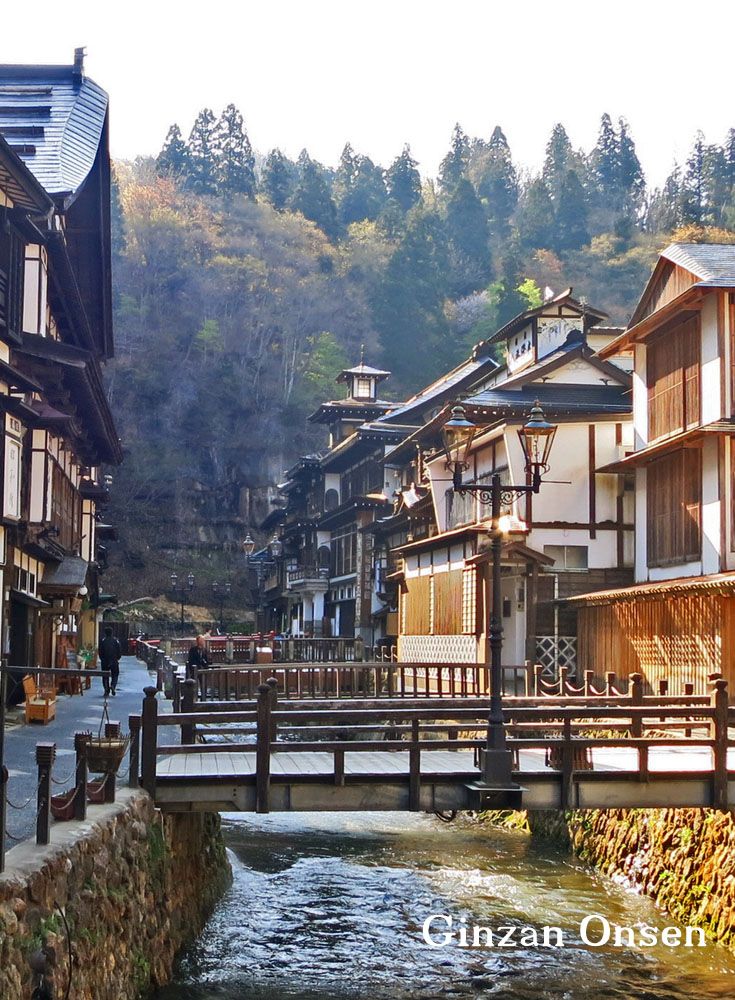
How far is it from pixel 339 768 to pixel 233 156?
4067 inches

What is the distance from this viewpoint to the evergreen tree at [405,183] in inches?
4439

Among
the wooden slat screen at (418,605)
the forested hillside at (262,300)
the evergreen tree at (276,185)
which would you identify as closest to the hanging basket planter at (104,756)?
the wooden slat screen at (418,605)

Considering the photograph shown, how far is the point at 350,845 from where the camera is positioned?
2238 centimetres

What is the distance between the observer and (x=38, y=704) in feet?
70.8

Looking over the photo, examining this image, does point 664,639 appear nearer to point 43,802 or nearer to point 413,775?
point 413,775

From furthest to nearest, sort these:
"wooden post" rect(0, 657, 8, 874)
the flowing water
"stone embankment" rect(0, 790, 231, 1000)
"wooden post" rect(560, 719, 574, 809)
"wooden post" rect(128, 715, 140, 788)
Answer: "wooden post" rect(560, 719, 574, 809), "wooden post" rect(128, 715, 140, 788), the flowing water, "wooden post" rect(0, 657, 8, 874), "stone embankment" rect(0, 790, 231, 1000)

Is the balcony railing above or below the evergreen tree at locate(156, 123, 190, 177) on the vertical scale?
below

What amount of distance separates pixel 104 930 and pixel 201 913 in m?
5.44

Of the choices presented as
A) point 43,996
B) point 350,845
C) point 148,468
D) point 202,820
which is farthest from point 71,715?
point 148,468

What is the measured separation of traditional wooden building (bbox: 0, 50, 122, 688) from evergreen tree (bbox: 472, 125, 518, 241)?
8781 centimetres

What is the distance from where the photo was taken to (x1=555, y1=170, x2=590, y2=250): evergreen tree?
355ft

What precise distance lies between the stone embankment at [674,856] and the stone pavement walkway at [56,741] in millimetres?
8075

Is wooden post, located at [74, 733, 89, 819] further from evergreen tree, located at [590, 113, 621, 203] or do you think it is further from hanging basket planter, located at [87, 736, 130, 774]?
evergreen tree, located at [590, 113, 621, 203]

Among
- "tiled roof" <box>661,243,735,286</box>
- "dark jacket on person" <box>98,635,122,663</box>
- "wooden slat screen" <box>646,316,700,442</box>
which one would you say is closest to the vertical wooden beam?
"wooden slat screen" <box>646,316,700,442</box>
